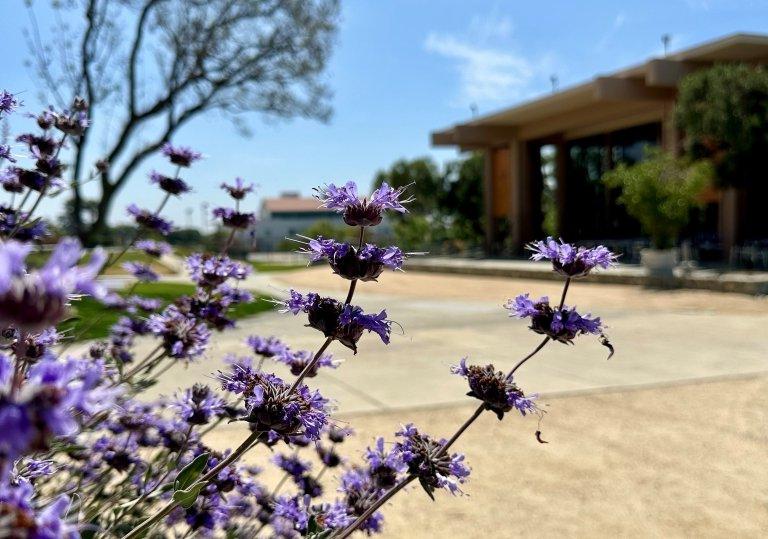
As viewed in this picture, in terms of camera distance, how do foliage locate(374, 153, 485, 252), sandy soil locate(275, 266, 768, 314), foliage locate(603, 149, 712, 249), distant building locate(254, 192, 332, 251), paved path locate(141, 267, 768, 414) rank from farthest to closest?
distant building locate(254, 192, 332, 251) < foliage locate(374, 153, 485, 252) < foliage locate(603, 149, 712, 249) < sandy soil locate(275, 266, 768, 314) < paved path locate(141, 267, 768, 414)

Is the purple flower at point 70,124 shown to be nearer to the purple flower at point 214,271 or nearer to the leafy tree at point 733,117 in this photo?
the purple flower at point 214,271

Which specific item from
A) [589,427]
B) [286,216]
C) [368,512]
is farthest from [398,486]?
[286,216]

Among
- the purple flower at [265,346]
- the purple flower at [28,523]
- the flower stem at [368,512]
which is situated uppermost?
the purple flower at [28,523]

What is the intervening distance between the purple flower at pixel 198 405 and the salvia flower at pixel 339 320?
72cm

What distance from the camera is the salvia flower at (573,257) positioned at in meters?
1.40

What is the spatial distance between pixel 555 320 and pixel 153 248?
2.92 meters

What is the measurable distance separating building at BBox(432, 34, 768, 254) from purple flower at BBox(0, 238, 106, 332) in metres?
19.5

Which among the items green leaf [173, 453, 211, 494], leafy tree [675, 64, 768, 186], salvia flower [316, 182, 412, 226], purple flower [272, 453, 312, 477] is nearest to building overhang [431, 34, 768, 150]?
leafy tree [675, 64, 768, 186]

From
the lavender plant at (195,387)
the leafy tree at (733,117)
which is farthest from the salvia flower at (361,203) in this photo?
the leafy tree at (733,117)

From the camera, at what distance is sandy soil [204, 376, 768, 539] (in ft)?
9.53

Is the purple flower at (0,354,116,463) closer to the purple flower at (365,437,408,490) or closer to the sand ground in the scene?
the purple flower at (365,437,408,490)

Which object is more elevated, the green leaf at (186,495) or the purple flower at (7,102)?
the purple flower at (7,102)

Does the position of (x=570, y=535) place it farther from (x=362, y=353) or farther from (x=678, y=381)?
(x=362, y=353)

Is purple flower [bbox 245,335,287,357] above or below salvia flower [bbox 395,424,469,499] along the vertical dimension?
above
